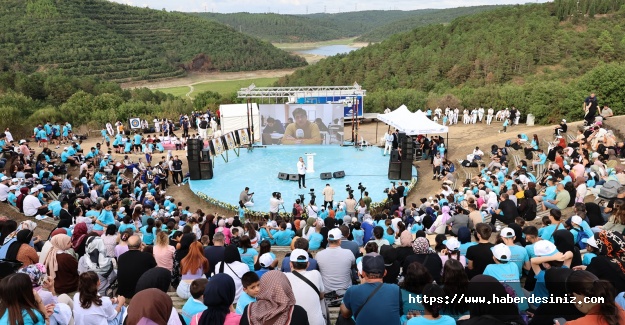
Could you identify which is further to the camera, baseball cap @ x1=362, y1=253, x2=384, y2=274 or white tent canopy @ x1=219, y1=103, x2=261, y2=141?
white tent canopy @ x1=219, y1=103, x2=261, y2=141

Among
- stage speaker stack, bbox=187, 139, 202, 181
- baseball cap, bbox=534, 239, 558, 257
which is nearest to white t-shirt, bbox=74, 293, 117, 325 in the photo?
baseball cap, bbox=534, 239, 558, 257

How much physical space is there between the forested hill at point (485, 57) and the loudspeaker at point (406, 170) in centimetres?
1575

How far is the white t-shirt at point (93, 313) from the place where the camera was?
4.64m

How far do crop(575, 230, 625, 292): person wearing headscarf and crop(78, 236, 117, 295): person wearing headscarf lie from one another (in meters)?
6.20

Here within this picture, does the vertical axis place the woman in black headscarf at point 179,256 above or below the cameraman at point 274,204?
above

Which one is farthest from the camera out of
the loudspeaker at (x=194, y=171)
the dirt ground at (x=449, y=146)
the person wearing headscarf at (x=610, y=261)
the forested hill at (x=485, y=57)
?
the forested hill at (x=485, y=57)

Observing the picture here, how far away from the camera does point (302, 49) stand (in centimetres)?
17612

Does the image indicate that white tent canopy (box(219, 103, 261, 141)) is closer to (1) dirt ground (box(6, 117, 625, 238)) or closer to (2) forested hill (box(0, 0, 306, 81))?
(1) dirt ground (box(6, 117, 625, 238))

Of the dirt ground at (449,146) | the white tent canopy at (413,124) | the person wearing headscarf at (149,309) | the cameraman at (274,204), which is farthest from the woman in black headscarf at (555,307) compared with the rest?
the white tent canopy at (413,124)

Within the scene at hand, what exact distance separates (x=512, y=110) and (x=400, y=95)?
36.2ft

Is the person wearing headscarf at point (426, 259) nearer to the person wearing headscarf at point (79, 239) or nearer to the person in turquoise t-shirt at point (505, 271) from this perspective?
the person in turquoise t-shirt at point (505, 271)

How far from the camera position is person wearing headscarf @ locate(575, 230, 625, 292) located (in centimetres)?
516

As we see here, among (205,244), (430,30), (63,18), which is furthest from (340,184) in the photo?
(63,18)

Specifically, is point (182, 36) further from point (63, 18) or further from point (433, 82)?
point (433, 82)
